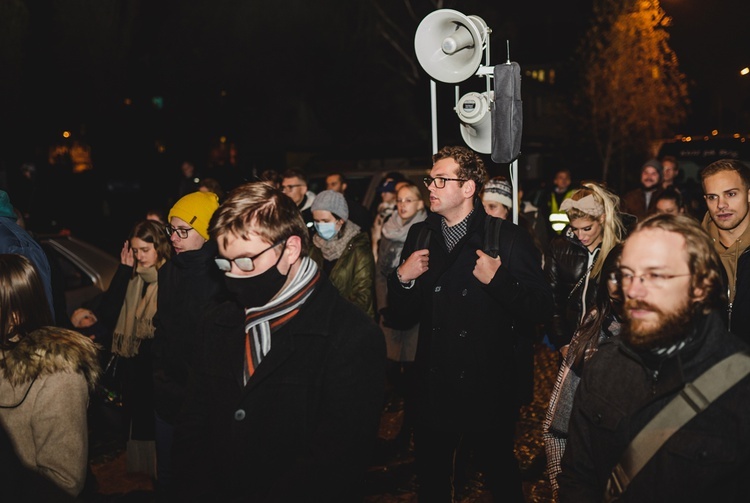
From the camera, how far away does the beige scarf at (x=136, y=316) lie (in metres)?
5.13

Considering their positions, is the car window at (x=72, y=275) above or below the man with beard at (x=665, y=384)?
below

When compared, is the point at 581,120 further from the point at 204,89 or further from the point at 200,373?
the point at 200,373

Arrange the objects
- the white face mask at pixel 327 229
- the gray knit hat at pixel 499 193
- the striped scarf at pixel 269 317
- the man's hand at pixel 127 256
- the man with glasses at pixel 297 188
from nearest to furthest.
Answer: the striped scarf at pixel 269 317 → the man's hand at pixel 127 256 → the white face mask at pixel 327 229 → the gray knit hat at pixel 499 193 → the man with glasses at pixel 297 188

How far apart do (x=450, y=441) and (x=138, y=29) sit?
67.2ft

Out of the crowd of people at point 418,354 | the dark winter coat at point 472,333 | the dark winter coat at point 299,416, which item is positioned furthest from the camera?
the dark winter coat at point 472,333

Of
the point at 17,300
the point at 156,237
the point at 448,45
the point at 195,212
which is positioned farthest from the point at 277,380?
the point at 448,45

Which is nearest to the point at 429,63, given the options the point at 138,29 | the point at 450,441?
the point at 450,441

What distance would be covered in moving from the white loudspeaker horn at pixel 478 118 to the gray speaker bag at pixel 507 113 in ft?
0.95

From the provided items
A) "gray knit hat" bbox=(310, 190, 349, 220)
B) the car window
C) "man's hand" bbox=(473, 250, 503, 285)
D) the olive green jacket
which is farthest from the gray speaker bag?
the car window

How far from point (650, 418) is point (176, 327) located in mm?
2605

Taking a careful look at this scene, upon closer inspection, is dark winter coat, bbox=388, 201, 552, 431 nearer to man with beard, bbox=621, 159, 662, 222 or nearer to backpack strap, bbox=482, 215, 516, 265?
backpack strap, bbox=482, 215, 516, 265

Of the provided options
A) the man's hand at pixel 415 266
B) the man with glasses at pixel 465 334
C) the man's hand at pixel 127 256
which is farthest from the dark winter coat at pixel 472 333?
the man's hand at pixel 127 256

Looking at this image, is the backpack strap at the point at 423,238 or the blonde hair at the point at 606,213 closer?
the backpack strap at the point at 423,238

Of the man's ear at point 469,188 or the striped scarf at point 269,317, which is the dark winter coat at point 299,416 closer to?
the striped scarf at point 269,317
